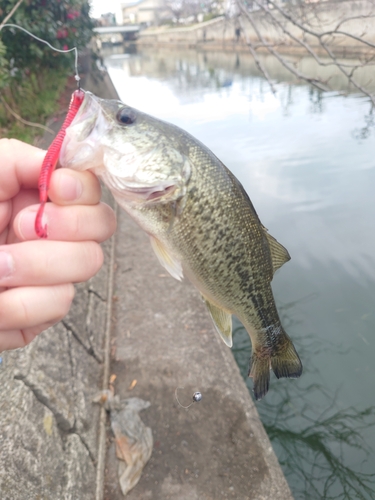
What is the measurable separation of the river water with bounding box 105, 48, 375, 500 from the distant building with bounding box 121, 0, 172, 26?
7551 centimetres

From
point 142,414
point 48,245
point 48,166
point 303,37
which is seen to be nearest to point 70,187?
point 48,166

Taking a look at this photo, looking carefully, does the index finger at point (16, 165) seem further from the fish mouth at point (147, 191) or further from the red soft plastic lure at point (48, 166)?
the fish mouth at point (147, 191)

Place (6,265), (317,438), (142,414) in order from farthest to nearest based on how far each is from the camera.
A: (317,438), (142,414), (6,265)

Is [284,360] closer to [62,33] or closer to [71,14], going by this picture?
[62,33]

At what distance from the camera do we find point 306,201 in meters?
7.16

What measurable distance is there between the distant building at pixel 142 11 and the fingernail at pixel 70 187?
85.5 m

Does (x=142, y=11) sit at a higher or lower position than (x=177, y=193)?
higher

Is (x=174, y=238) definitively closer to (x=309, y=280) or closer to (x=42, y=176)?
(x=42, y=176)

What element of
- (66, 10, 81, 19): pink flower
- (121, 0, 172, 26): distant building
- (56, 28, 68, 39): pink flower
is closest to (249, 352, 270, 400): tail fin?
(56, 28, 68, 39): pink flower

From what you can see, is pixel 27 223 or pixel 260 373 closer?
Answer: pixel 27 223

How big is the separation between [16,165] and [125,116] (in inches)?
18.4

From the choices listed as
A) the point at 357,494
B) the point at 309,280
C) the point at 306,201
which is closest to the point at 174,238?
the point at 357,494

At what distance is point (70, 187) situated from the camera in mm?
1224

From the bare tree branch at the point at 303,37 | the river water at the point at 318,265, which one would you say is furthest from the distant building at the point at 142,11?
the bare tree branch at the point at 303,37
